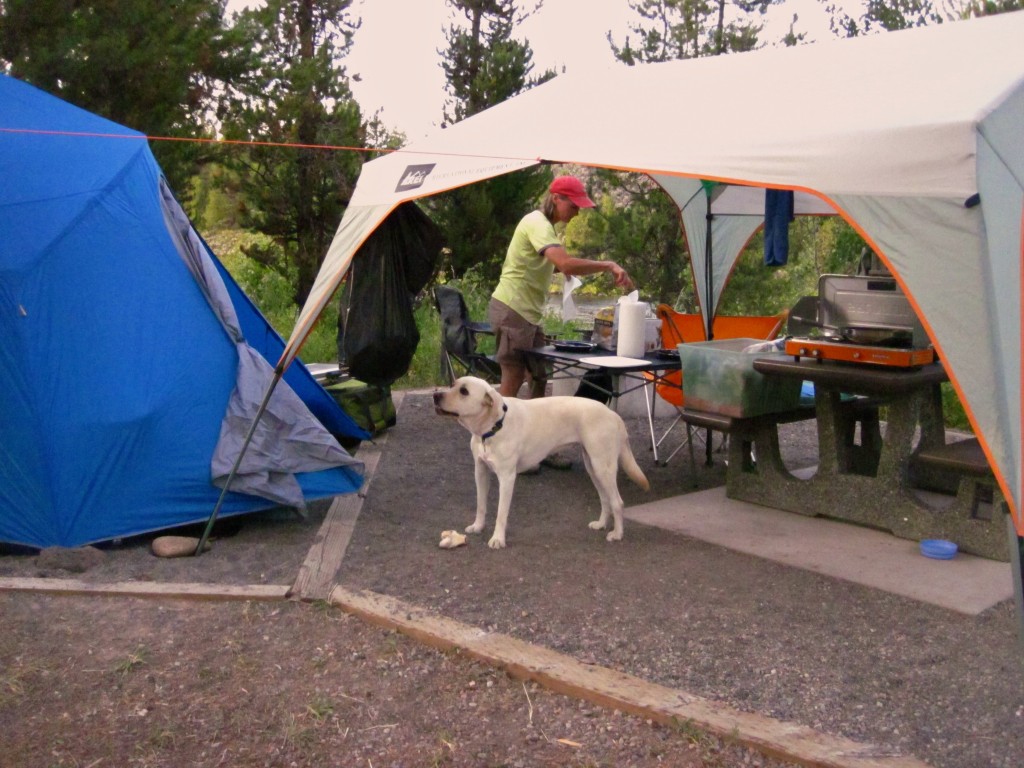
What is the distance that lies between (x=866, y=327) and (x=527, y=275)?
6.82ft

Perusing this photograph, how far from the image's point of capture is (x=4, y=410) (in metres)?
4.74

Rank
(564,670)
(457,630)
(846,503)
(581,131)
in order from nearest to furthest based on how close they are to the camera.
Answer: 1. (564,670)
2. (457,630)
3. (581,131)
4. (846,503)

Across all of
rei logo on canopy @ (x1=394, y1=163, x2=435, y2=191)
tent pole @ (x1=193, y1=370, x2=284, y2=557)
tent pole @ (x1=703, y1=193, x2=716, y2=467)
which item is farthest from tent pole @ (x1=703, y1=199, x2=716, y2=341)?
tent pole @ (x1=193, y1=370, x2=284, y2=557)

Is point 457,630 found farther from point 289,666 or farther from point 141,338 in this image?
point 141,338

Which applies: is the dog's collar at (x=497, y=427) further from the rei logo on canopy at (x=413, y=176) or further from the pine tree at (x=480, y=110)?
the pine tree at (x=480, y=110)

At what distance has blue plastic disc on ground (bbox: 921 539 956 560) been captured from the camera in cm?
481

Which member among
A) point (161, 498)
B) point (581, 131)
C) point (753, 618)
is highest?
point (581, 131)

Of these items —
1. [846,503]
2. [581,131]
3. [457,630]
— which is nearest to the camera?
[457,630]

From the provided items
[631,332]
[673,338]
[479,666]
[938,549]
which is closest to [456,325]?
[673,338]

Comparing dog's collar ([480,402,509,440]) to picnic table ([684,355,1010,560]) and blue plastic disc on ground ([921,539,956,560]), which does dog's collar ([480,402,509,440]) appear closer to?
picnic table ([684,355,1010,560])

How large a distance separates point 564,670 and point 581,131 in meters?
2.49

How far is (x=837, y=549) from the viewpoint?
500 centimetres

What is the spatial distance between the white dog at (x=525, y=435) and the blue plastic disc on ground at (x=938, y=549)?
4.60ft

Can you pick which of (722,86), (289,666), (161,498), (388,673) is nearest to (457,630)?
(388,673)
